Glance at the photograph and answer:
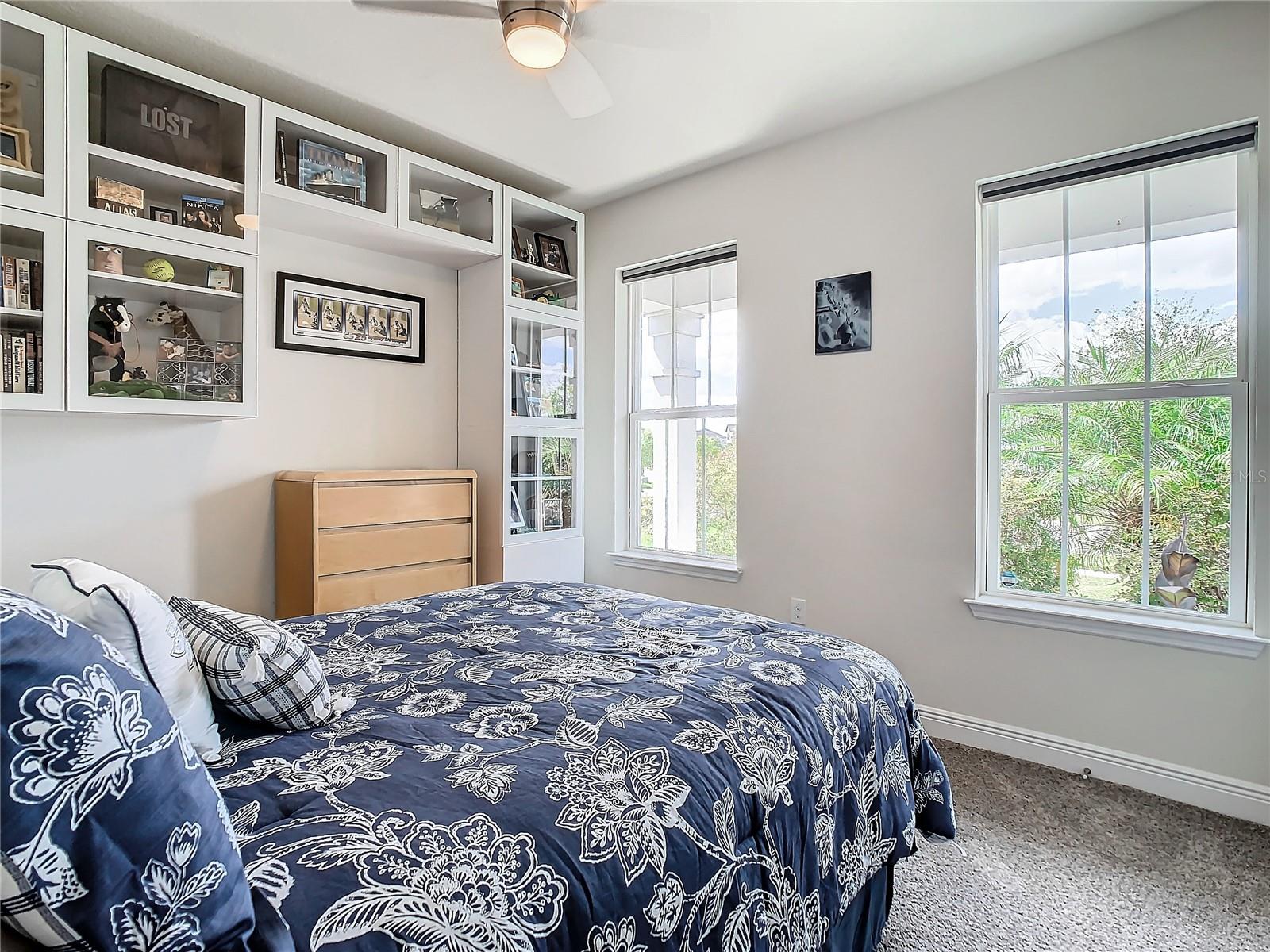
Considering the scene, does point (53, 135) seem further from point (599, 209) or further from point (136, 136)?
point (599, 209)

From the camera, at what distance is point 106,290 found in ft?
7.86

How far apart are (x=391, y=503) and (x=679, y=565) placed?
5.15ft

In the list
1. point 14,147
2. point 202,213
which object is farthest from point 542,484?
point 14,147

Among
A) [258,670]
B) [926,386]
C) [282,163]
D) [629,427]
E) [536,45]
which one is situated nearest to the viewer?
[258,670]

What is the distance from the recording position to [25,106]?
87.0 inches

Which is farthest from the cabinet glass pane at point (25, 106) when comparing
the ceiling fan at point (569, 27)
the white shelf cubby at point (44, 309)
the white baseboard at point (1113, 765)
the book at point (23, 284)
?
the white baseboard at point (1113, 765)

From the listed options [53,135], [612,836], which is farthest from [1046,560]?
[53,135]

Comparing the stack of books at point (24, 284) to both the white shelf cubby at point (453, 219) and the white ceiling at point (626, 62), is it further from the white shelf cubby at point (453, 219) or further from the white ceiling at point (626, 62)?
the white shelf cubby at point (453, 219)

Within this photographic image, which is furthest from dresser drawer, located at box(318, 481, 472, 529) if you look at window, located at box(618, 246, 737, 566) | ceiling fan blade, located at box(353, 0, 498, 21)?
ceiling fan blade, located at box(353, 0, 498, 21)

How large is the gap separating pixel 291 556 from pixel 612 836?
2565 mm

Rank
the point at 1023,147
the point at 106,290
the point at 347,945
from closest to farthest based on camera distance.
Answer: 1. the point at 347,945
2. the point at 106,290
3. the point at 1023,147

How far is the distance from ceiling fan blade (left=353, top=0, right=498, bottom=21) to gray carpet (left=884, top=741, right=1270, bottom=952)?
2.88 meters

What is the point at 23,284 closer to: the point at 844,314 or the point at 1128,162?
the point at 844,314

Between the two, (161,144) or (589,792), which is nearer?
(589,792)
